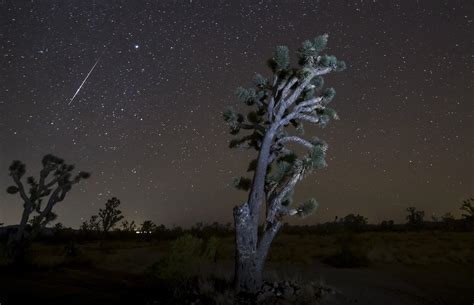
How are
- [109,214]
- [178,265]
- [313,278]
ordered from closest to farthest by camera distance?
[178,265], [313,278], [109,214]

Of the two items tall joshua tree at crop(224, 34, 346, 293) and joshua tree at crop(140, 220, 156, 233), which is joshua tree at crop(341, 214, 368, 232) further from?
tall joshua tree at crop(224, 34, 346, 293)

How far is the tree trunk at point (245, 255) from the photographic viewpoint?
9.47 meters

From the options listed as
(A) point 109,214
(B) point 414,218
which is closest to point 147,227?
(A) point 109,214

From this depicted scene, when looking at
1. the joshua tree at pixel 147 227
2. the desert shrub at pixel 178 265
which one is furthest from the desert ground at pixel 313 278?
the joshua tree at pixel 147 227

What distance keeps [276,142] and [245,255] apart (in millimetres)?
3147

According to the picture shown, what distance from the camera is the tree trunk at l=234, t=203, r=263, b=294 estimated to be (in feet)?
31.1

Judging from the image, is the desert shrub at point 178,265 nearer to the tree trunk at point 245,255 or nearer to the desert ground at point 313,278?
the desert ground at point 313,278

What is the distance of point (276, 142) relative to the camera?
1109 cm

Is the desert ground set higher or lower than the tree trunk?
lower

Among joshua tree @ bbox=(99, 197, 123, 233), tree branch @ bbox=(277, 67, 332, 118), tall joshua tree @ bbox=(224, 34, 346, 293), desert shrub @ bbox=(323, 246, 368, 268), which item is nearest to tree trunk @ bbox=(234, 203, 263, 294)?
tall joshua tree @ bbox=(224, 34, 346, 293)

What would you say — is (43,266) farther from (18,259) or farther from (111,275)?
(111,275)

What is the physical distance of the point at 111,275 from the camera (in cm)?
1585

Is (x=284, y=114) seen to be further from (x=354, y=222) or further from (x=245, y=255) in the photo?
(x=354, y=222)

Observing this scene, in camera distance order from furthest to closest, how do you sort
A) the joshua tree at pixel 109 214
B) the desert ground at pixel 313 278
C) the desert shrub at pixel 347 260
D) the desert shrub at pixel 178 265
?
the joshua tree at pixel 109 214 < the desert shrub at pixel 347 260 < the desert shrub at pixel 178 265 < the desert ground at pixel 313 278
